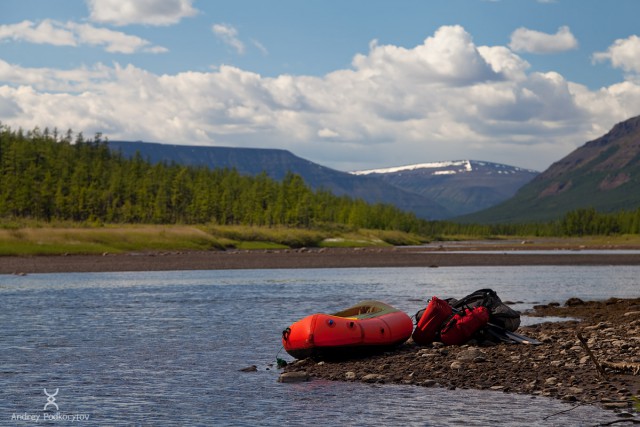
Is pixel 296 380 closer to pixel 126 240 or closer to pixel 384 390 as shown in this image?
pixel 384 390

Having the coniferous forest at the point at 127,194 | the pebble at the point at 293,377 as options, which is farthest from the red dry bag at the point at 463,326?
the coniferous forest at the point at 127,194

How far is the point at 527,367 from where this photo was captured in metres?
22.8

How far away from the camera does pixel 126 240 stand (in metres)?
106

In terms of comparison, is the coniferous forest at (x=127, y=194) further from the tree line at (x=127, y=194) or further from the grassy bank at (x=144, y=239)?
the grassy bank at (x=144, y=239)

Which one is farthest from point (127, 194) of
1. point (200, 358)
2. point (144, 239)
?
point (200, 358)

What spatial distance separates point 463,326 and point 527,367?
4.19 metres

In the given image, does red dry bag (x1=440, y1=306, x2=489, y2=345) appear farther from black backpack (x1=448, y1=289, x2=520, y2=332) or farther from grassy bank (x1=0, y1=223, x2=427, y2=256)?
grassy bank (x1=0, y1=223, x2=427, y2=256)

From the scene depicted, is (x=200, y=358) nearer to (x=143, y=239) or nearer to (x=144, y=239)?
(x=143, y=239)

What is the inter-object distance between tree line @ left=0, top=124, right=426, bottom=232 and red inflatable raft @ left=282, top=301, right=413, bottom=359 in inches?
4812

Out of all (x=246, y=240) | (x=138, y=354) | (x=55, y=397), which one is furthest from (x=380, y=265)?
(x=55, y=397)

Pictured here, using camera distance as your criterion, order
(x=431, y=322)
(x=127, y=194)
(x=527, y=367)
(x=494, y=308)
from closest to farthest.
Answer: (x=527, y=367) < (x=431, y=322) < (x=494, y=308) < (x=127, y=194)

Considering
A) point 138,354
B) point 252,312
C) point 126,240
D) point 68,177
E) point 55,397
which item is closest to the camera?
point 55,397

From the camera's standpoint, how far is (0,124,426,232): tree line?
143 metres

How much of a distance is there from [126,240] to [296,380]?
87.2 metres
